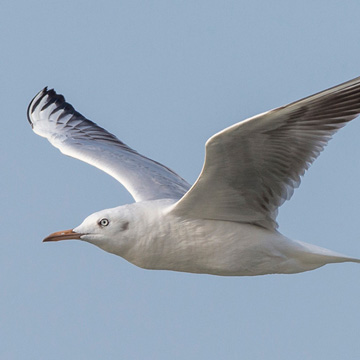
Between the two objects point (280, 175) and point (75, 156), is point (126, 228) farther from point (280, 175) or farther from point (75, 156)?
point (75, 156)

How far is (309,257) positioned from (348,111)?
1727 millimetres

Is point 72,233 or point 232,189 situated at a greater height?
point 232,189

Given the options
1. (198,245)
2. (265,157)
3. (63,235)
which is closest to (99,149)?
(63,235)

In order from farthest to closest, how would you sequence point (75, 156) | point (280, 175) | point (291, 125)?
point (75, 156)
point (280, 175)
point (291, 125)

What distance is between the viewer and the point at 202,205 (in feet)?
32.8

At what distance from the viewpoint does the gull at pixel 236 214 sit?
364 inches

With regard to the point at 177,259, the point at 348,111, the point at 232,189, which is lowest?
the point at 177,259

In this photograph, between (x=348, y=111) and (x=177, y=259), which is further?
(x=177, y=259)

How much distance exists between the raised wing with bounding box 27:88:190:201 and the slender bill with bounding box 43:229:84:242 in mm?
1260

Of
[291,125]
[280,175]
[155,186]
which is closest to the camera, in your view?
[291,125]

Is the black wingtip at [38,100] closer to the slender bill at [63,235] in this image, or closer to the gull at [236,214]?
the slender bill at [63,235]

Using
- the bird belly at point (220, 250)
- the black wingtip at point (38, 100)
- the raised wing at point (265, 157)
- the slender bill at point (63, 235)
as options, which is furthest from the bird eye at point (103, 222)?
the black wingtip at point (38, 100)

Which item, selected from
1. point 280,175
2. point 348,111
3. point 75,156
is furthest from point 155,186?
point 348,111

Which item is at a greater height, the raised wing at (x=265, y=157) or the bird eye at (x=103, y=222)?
the raised wing at (x=265, y=157)
